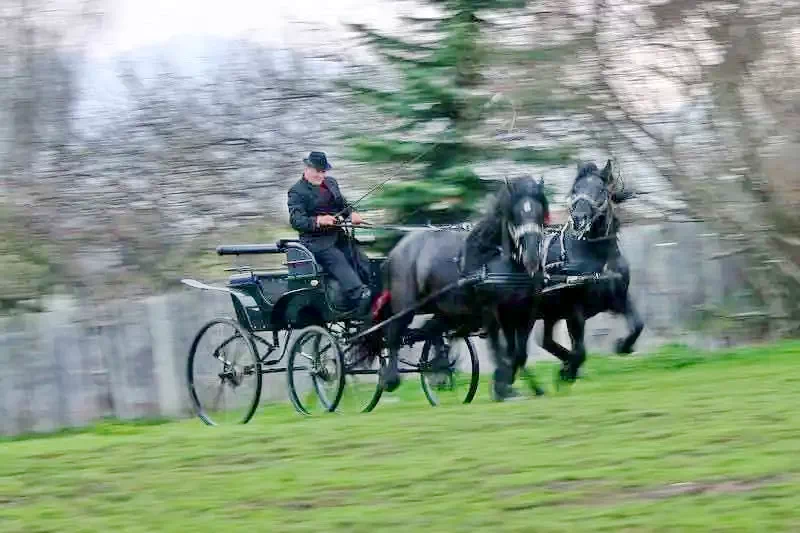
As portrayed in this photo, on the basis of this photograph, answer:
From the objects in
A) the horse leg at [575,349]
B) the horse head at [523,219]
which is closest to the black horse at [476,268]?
the horse head at [523,219]

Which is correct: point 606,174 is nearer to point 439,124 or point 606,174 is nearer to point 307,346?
point 307,346

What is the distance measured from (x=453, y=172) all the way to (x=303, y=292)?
3855 mm

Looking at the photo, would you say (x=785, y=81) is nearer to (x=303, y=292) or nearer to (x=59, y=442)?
(x=303, y=292)

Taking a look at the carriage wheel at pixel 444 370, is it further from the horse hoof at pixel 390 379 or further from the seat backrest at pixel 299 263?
the seat backrest at pixel 299 263

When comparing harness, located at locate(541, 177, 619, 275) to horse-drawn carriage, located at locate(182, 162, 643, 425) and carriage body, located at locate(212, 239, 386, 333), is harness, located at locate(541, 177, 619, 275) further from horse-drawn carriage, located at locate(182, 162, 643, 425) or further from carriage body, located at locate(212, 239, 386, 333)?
carriage body, located at locate(212, 239, 386, 333)

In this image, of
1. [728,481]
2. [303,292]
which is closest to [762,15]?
[303,292]

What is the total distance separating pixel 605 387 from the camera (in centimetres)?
1353

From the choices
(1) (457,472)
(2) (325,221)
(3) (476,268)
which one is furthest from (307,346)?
(1) (457,472)

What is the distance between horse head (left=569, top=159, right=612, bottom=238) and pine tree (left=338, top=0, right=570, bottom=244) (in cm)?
319

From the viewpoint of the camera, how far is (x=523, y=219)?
12164 millimetres

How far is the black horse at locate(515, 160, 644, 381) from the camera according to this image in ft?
43.6

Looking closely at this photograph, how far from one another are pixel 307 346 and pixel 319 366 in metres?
0.41

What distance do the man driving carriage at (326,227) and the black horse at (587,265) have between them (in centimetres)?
168

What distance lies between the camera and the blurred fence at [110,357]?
1708cm
